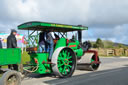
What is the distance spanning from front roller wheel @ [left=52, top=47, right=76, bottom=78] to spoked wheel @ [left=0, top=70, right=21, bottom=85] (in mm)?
1880

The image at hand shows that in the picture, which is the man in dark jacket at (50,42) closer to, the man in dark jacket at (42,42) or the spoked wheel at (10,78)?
the man in dark jacket at (42,42)

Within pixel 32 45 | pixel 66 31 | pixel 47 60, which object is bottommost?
pixel 47 60

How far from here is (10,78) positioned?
512cm

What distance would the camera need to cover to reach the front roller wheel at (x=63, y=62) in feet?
22.4

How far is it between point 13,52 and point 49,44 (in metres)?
2.23

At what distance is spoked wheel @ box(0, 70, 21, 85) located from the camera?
4.77 m

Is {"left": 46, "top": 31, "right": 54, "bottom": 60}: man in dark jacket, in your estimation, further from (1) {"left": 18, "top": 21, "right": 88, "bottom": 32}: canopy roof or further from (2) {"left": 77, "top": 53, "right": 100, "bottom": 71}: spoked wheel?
(2) {"left": 77, "top": 53, "right": 100, "bottom": 71}: spoked wheel

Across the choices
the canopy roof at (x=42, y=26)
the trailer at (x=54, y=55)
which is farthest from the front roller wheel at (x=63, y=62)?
the canopy roof at (x=42, y=26)

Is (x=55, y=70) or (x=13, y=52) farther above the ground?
(x=13, y=52)

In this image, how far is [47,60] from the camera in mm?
7195

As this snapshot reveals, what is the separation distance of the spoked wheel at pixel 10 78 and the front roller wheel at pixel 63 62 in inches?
74.0

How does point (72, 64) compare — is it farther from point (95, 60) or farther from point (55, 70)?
point (95, 60)

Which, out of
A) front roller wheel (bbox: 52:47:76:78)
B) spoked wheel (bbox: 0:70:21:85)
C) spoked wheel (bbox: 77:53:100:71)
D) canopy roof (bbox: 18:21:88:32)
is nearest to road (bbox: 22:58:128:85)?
front roller wheel (bbox: 52:47:76:78)

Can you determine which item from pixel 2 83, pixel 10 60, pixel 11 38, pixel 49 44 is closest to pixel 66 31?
pixel 49 44
